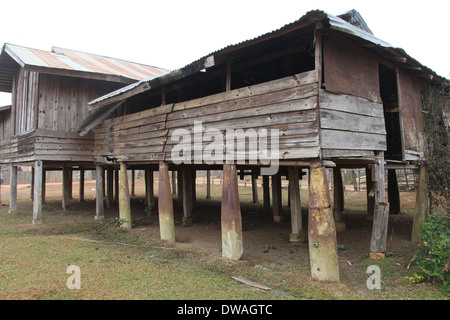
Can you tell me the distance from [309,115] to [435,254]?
3260 mm

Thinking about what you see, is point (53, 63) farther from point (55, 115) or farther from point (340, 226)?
point (340, 226)

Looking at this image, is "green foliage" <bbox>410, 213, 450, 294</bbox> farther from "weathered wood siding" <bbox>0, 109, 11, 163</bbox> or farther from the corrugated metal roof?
"weathered wood siding" <bbox>0, 109, 11, 163</bbox>

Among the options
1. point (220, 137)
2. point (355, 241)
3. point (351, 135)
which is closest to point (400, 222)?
point (355, 241)

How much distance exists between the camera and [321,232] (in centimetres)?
578

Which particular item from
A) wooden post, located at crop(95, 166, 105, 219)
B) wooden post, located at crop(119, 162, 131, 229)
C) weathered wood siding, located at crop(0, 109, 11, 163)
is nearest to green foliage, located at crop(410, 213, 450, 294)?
Answer: wooden post, located at crop(119, 162, 131, 229)

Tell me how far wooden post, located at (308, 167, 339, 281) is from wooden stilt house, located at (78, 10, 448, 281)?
0.02 metres

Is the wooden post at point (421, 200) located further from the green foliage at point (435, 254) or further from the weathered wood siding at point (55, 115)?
the weathered wood siding at point (55, 115)

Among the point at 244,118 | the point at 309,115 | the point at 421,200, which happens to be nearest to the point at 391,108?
the point at 421,200

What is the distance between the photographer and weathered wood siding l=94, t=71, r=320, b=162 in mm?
5973

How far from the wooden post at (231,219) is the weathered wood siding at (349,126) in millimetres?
2322

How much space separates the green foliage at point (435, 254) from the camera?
5.43m

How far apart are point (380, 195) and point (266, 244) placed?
131 inches

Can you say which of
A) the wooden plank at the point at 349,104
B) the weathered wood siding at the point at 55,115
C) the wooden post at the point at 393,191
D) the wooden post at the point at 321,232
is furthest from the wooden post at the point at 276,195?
the weathered wood siding at the point at 55,115

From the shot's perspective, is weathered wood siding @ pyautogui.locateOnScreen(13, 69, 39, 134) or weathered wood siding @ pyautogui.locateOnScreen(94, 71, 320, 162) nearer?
weathered wood siding @ pyautogui.locateOnScreen(94, 71, 320, 162)
